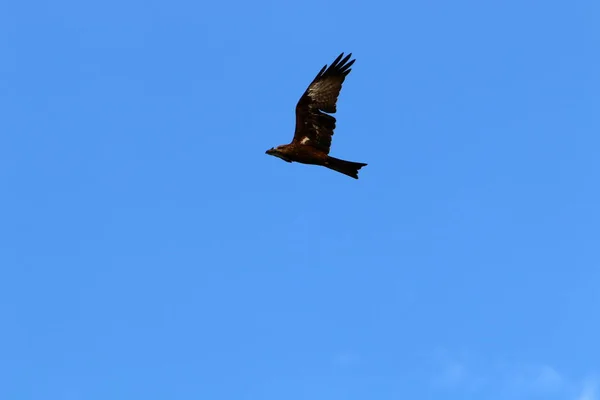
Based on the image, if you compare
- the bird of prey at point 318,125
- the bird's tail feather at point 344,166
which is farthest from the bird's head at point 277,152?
the bird's tail feather at point 344,166

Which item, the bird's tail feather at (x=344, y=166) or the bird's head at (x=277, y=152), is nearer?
the bird's tail feather at (x=344, y=166)

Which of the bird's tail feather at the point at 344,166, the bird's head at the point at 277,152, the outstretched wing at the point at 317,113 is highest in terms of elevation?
the outstretched wing at the point at 317,113

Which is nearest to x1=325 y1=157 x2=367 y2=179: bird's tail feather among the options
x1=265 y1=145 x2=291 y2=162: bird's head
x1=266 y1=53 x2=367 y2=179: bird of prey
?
x1=266 y1=53 x2=367 y2=179: bird of prey

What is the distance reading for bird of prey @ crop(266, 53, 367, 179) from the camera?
1975 cm

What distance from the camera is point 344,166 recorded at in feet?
63.6

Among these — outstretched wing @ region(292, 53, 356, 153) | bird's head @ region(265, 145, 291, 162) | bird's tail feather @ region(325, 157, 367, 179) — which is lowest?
bird's tail feather @ region(325, 157, 367, 179)

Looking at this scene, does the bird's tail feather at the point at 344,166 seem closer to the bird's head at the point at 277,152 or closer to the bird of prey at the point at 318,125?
the bird of prey at the point at 318,125

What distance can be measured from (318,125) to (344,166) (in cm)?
157

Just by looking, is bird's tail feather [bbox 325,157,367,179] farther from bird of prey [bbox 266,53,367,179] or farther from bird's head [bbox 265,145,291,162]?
bird's head [bbox 265,145,291,162]

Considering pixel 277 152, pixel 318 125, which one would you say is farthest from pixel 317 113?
pixel 277 152

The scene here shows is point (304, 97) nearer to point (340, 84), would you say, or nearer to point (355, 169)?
point (340, 84)

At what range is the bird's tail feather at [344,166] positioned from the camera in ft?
62.8

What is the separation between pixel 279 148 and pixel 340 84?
272cm

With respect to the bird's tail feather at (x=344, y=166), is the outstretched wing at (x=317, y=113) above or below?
above
